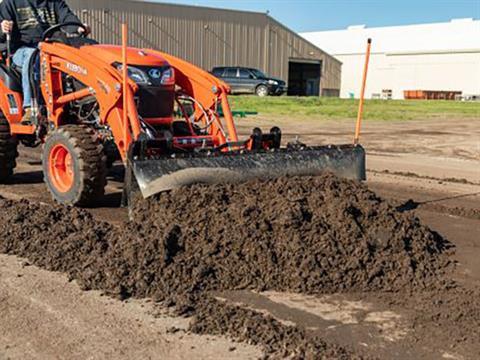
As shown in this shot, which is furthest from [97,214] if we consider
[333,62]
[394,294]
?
[333,62]

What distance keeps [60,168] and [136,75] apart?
1.24 meters

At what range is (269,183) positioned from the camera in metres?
5.64

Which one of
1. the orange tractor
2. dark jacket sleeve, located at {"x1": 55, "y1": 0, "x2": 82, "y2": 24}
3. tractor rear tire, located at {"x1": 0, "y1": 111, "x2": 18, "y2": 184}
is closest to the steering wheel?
the orange tractor

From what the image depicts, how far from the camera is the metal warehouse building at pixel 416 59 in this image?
49062 mm

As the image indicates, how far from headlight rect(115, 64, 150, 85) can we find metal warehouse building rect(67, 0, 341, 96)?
28.6 m

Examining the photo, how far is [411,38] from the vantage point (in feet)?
181

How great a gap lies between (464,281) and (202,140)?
3.15 m

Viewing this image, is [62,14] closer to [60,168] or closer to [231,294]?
[60,168]

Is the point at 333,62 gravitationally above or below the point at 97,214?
above

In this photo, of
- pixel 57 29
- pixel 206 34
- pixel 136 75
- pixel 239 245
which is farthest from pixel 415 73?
pixel 239 245

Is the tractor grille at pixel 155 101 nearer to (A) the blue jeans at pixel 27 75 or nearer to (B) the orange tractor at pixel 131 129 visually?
(B) the orange tractor at pixel 131 129

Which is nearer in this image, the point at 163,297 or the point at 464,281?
the point at 163,297

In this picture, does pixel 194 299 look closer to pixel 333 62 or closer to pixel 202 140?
pixel 202 140

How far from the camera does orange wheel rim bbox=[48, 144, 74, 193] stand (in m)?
6.48
